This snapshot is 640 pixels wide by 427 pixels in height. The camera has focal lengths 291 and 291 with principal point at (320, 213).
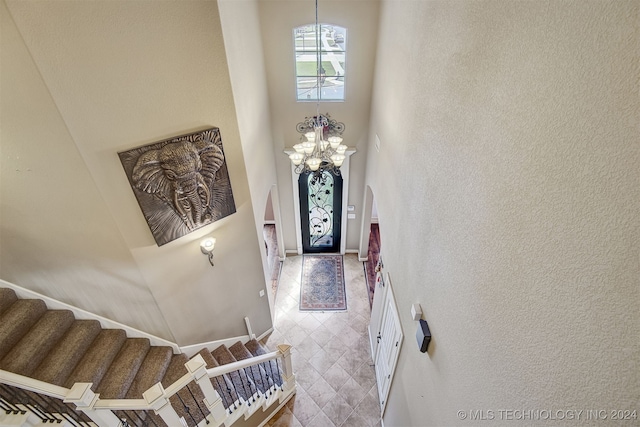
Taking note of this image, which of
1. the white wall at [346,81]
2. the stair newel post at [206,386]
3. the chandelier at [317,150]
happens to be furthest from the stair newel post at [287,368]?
the white wall at [346,81]

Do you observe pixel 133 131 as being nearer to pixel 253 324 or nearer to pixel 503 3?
pixel 503 3

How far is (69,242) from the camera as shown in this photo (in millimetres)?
3275

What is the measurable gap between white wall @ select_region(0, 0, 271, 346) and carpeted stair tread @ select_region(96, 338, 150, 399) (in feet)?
1.01

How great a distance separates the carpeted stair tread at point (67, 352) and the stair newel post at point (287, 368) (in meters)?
2.32

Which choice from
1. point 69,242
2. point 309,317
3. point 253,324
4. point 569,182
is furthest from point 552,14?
point 309,317

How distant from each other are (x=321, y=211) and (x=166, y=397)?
5.04 m

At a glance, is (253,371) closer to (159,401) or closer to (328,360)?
(328,360)

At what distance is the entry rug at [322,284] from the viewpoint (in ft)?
20.4

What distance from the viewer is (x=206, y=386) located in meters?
2.88

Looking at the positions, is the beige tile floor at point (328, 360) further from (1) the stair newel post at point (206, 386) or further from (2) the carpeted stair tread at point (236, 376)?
(1) the stair newel post at point (206, 386)

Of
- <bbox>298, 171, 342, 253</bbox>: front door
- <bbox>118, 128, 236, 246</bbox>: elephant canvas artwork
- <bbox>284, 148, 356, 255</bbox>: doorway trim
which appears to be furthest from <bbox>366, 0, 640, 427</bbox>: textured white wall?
<bbox>298, 171, 342, 253</bbox>: front door

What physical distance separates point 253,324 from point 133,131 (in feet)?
12.2

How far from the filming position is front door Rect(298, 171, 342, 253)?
6523 mm

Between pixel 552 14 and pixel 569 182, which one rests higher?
pixel 552 14
